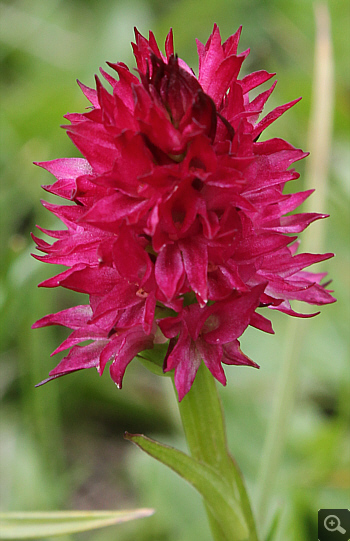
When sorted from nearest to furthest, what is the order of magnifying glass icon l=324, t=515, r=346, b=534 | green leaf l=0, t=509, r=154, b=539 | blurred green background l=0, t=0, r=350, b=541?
green leaf l=0, t=509, r=154, b=539 → magnifying glass icon l=324, t=515, r=346, b=534 → blurred green background l=0, t=0, r=350, b=541

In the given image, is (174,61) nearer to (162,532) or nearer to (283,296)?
(283,296)

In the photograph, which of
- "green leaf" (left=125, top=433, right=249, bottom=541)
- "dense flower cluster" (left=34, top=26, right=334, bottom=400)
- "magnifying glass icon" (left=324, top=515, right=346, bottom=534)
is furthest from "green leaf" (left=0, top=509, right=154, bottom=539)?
"magnifying glass icon" (left=324, top=515, right=346, bottom=534)

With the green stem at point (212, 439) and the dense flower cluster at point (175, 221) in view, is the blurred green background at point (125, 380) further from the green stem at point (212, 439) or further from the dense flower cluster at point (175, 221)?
the dense flower cluster at point (175, 221)

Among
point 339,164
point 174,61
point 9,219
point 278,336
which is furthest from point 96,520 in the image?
point 339,164

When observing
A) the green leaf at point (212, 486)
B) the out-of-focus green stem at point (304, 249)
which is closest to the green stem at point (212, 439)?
the green leaf at point (212, 486)

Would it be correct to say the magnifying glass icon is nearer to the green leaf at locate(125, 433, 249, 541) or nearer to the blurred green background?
the blurred green background

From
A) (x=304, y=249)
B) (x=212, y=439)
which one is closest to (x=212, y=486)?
(x=212, y=439)

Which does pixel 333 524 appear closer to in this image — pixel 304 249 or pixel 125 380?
pixel 304 249
